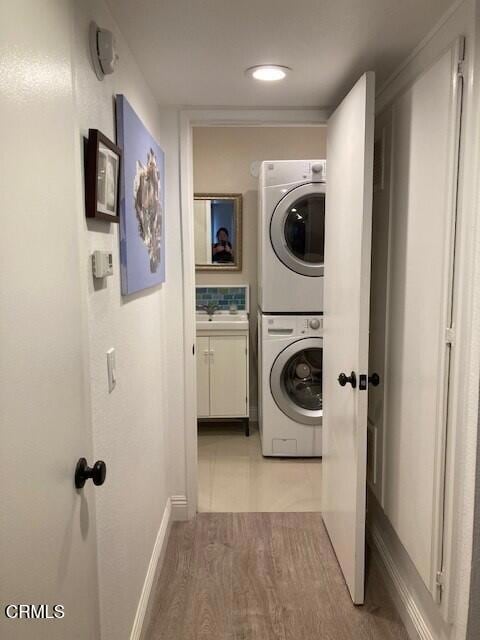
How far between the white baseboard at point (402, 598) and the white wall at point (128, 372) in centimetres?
100

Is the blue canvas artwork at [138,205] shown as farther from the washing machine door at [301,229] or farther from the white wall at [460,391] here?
the washing machine door at [301,229]

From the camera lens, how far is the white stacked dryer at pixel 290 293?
133 inches

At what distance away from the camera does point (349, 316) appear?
2084mm

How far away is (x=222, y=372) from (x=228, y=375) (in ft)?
0.17

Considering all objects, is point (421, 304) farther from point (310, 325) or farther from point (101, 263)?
point (310, 325)

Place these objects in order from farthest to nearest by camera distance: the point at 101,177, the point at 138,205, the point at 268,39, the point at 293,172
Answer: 1. the point at 293,172
2. the point at 138,205
3. the point at 268,39
4. the point at 101,177

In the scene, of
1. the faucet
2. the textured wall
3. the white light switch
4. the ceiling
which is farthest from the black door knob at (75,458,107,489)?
the textured wall

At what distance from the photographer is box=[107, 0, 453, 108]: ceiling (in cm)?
149

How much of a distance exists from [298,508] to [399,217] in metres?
1.75

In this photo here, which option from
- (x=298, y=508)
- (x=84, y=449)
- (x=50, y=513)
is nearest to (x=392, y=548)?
(x=298, y=508)

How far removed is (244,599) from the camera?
210cm

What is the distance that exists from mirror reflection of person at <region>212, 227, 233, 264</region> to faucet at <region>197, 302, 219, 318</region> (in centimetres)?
36

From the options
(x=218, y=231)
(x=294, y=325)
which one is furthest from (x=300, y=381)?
(x=218, y=231)

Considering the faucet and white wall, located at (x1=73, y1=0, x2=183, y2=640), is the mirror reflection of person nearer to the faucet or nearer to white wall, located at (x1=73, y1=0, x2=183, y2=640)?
the faucet
